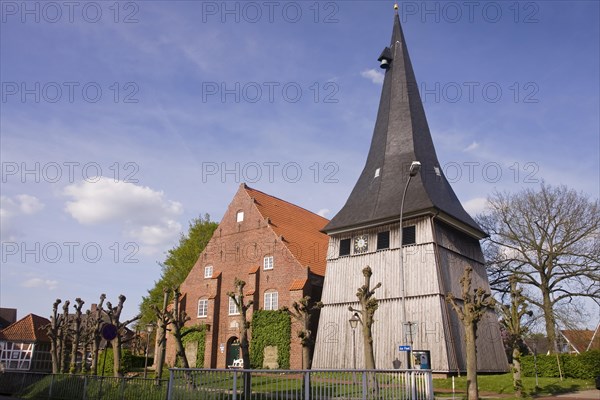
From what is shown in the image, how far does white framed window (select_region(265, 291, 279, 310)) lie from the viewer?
111 ft

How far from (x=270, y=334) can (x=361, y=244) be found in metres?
8.77

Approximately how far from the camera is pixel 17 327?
180ft

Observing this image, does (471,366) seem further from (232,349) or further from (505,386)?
(232,349)

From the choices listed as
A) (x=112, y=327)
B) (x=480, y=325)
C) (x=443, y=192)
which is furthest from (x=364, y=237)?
(x=112, y=327)

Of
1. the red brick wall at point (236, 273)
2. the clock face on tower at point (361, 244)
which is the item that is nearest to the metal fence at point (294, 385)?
the clock face on tower at point (361, 244)

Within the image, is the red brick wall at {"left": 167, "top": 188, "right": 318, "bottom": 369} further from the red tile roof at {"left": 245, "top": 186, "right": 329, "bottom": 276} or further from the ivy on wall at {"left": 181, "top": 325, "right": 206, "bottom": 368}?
the red tile roof at {"left": 245, "top": 186, "right": 329, "bottom": 276}

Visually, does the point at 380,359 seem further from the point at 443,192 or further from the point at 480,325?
the point at 443,192

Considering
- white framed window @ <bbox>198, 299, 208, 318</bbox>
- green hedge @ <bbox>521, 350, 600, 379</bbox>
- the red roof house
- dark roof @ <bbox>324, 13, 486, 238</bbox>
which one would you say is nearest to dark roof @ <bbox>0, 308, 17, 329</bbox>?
the red roof house

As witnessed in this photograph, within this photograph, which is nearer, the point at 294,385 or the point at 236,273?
the point at 294,385

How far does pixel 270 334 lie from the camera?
3288 cm

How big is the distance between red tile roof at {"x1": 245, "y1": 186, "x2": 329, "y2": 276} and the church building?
4.45 metres

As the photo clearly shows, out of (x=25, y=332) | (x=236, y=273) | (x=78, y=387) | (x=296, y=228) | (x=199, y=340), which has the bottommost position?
(x=78, y=387)

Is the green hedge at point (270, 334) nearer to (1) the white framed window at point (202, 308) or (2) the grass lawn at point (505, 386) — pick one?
(1) the white framed window at point (202, 308)

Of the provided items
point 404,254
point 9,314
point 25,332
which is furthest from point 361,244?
point 9,314
